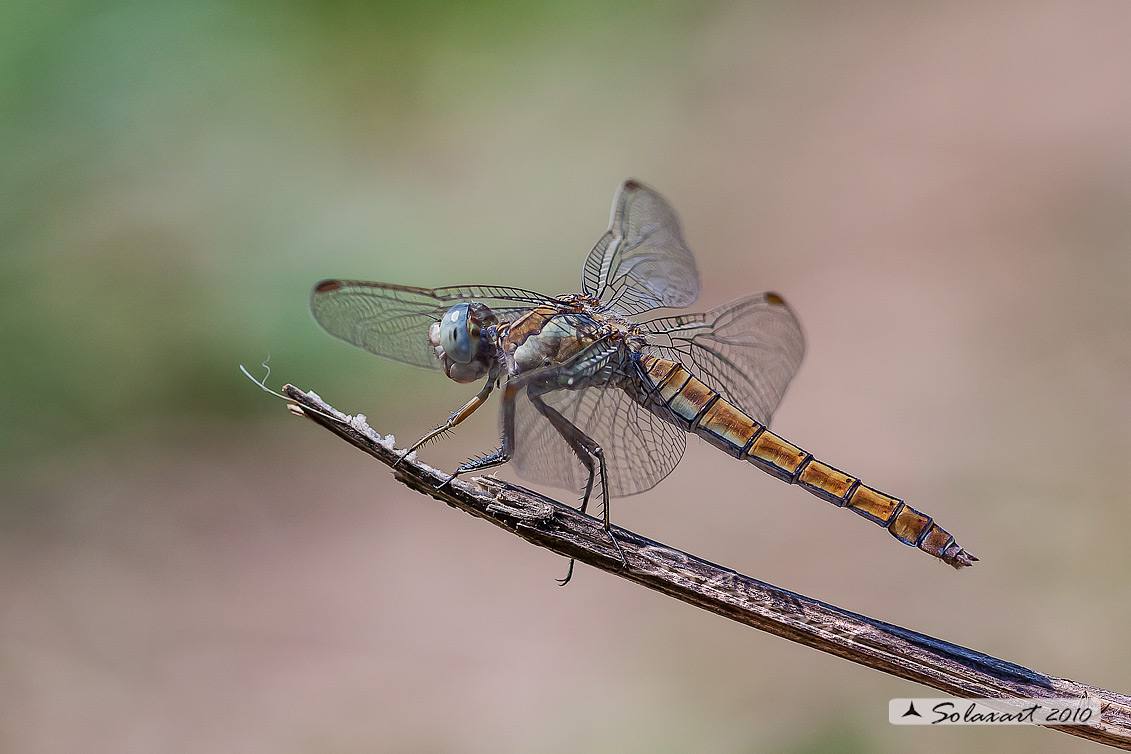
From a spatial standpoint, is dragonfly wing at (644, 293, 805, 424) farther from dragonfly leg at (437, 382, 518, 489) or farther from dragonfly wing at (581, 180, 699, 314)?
dragonfly leg at (437, 382, 518, 489)

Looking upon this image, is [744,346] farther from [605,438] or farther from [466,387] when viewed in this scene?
[466,387]

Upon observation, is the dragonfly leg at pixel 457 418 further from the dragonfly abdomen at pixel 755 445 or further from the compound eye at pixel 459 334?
the dragonfly abdomen at pixel 755 445

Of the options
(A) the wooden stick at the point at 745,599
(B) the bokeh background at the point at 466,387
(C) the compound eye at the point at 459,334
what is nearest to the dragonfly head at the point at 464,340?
(C) the compound eye at the point at 459,334

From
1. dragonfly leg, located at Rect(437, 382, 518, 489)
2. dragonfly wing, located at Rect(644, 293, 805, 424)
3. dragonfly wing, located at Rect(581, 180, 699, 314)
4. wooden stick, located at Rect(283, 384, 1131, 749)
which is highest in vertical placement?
dragonfly wing, located at Rect(581, 180, 699, 314)

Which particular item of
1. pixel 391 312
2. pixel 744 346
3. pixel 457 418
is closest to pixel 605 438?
pixel 457 418

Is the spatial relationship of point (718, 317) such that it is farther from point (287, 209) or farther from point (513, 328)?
point (287, 209)

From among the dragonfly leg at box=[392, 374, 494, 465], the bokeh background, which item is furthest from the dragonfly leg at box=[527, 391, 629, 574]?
the bokeh background
